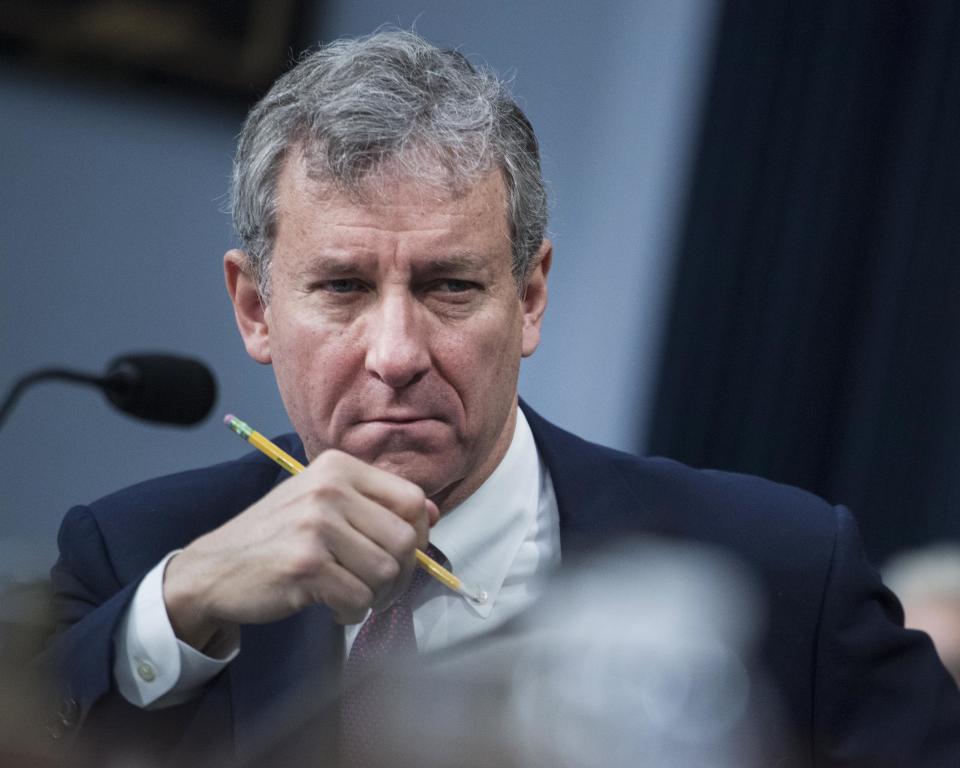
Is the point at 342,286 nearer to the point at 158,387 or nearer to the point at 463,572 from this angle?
the point at 158,387

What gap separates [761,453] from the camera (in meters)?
3.11

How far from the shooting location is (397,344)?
1368mm

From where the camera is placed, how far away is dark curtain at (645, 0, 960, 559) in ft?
9.79

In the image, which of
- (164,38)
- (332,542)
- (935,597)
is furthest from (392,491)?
(164,38)

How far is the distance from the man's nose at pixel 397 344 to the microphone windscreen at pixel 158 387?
0.54ft

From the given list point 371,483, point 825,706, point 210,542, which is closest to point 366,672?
point 371,483

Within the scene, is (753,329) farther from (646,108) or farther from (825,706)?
(825,706)

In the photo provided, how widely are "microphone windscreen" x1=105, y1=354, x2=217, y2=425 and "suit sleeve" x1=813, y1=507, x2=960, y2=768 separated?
2.13 feet

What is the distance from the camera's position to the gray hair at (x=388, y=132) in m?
1.45

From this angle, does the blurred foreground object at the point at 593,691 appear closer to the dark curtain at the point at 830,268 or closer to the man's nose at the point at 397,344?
the man's nose at the point at 397,344

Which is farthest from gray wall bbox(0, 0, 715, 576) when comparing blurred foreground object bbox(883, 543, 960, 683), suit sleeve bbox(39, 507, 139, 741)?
suit sleeve bbox(39, 507, 139, 741)

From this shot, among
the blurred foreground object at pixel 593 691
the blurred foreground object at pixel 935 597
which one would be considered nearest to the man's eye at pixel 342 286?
the blurred foreground object at pixel 593 691

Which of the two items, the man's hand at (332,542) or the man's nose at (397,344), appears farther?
the man's nose at (397,344)

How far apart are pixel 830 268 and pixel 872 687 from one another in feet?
5.71
